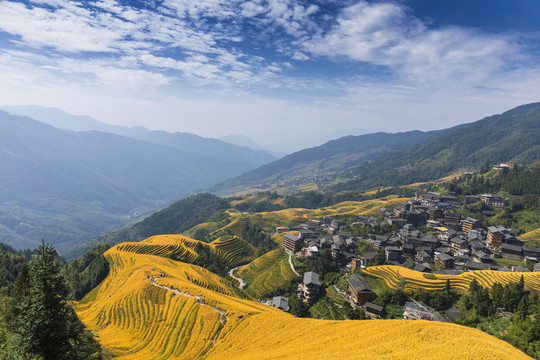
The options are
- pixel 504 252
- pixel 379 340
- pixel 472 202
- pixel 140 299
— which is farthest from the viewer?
pixel 472 202

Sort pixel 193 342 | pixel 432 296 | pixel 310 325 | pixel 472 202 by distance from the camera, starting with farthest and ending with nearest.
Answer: pixel 472 202, pixel 432 296, pixel 193 342, pixel 310 325

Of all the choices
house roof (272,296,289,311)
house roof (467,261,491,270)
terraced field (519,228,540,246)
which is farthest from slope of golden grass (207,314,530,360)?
terraced field (519,228,540,246)

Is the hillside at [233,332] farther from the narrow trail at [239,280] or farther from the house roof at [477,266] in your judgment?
the house roof at [477,266]

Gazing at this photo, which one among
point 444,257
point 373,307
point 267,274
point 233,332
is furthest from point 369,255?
point 233,332

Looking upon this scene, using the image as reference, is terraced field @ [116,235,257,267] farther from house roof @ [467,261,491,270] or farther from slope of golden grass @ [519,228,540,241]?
slope of golden grass @ [519,228,540,241]

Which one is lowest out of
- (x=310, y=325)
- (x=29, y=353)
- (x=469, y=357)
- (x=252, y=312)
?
(x=252, y=312)

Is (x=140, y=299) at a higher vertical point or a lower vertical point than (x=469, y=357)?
lower

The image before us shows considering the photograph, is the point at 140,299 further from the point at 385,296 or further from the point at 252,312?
the point at 385,296

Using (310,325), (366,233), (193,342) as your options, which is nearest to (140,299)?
(193,342)
